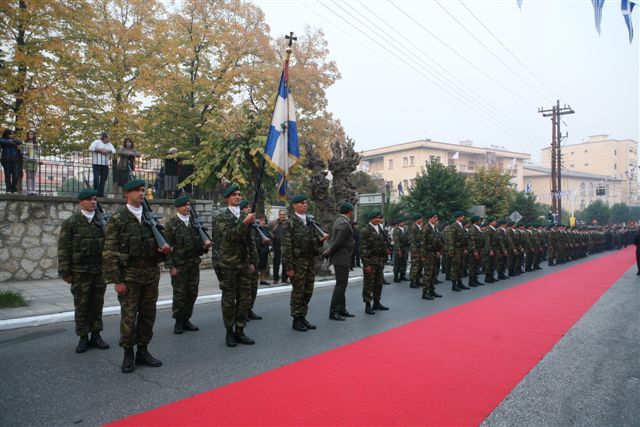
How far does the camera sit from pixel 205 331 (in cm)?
686

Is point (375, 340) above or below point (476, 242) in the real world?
below

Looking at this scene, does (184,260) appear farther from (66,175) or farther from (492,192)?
(492,192)

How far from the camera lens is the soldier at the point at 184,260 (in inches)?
267

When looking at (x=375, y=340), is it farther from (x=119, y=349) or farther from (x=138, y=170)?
(x=138, y=170)

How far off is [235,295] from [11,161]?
914 centimetres

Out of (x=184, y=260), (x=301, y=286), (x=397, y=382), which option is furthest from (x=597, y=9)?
(x=184, y=260)

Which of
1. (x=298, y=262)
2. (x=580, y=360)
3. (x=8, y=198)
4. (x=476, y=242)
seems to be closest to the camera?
(x=580, y=360)

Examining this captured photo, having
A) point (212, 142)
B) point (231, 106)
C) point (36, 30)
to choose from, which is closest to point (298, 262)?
point (212, 142)

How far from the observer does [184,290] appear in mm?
6848

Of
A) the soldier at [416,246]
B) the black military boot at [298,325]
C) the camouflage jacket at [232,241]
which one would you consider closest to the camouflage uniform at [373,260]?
the black military boot at [298,325]

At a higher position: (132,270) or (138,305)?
(132,270)

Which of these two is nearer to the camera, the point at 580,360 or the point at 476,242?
the point at 580,360

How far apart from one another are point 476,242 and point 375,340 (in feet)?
26.2

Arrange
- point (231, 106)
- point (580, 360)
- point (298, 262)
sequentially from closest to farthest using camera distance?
point (580, 360) → point (298, 262) → point (231, 106)
